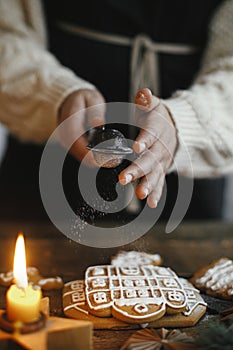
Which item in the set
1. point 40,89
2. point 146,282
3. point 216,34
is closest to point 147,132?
point 146,282

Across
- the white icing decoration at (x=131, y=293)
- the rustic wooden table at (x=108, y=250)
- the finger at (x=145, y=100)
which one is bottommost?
the rustic wooden table at (x=108, y=250)

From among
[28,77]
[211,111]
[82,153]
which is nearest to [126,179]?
[82,153]

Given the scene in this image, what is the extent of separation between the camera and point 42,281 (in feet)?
2.81

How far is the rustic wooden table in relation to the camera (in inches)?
32.7

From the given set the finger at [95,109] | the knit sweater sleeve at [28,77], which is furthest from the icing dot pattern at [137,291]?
the knit sweater sleeve at [28,77]

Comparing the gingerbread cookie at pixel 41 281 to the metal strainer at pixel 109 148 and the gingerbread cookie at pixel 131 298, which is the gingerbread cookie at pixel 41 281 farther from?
the metal strainer at pixel 109 148

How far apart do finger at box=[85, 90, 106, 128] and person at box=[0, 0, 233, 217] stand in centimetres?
2

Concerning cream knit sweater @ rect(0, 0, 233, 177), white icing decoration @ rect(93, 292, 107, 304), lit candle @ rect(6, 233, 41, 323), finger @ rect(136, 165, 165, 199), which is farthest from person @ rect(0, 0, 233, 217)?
lit candle @ rect(6, 233, 41, 323)

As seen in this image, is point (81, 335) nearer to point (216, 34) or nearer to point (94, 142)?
point (94, 142)

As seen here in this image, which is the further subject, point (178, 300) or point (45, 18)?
point (45, 18)

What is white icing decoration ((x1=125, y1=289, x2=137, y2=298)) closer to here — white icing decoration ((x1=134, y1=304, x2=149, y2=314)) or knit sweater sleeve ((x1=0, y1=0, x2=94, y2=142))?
white icing decoration ((x1=134, y1=304, x2=149, y2=314))

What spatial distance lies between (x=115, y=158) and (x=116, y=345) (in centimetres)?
24

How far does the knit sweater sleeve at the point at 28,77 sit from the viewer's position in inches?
42.6

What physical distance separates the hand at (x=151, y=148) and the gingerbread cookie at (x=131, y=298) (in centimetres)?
13
